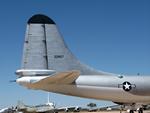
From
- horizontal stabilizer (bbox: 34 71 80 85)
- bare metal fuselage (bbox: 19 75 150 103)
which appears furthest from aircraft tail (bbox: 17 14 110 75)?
horizontal stabilizer (bbox: 34 71 80 85)

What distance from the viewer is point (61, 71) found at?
2098 cm

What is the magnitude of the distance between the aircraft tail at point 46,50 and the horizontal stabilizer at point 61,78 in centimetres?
123

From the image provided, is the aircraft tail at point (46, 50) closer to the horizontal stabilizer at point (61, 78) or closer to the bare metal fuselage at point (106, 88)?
the bare metal fuselage at point (106, 88)

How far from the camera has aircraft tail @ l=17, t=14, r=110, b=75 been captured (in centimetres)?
2092

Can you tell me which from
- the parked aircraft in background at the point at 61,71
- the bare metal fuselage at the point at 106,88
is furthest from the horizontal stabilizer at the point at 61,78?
the bare metal fuselage at the point at 106,88

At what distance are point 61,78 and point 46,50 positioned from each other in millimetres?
2738

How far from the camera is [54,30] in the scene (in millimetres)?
22109

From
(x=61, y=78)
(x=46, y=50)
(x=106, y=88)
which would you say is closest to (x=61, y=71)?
(x=61, y=78)

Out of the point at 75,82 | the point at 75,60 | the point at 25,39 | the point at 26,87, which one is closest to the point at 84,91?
the point at 75,82

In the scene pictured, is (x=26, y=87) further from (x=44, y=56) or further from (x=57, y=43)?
(x=57, y=43)

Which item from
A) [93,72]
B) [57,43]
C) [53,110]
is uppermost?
[57,43]

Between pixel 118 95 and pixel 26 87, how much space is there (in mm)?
6057

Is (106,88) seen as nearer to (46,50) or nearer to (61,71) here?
(61,71)

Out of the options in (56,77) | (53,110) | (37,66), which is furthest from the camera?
(53,110)
